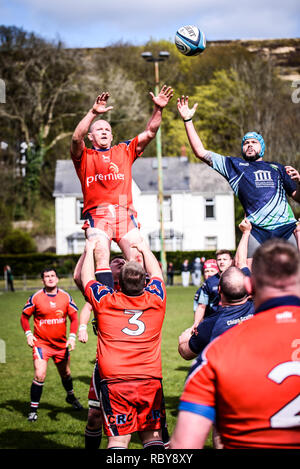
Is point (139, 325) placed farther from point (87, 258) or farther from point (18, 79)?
point (18, 79)

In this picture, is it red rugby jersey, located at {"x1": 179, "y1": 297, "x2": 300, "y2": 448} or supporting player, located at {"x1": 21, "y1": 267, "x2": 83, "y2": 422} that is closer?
red rugby jersey, located at {"x1": 179, "y1": 297, "x2": 300, "y2": 448}

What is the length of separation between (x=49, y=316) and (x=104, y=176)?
4.77 m

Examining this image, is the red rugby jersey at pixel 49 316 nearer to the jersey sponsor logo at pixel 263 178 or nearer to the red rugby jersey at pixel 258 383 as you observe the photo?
the jersey sponsor logo at pixel 263 178

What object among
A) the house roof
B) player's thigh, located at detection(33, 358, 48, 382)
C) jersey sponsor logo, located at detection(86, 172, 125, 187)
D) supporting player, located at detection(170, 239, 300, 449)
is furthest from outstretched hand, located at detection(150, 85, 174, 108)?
the house roof

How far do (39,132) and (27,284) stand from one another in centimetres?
1442

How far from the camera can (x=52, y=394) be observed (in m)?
11.5

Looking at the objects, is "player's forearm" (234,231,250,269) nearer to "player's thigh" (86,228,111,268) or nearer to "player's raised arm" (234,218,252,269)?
"player's raised arm" (234,218,252,269)

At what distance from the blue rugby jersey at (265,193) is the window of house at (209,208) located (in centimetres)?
4262

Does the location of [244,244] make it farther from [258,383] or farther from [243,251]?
[258,383]

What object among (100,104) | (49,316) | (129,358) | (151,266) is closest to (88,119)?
(100,104)

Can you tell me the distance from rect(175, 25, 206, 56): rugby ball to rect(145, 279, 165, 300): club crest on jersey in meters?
2.81

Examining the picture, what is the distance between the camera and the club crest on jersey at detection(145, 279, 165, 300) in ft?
18.2

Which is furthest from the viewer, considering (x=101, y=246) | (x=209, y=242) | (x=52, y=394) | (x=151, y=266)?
(x=209, y=242)

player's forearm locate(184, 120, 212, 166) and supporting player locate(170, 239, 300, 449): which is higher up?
player's forearm locate(184, 120, 212, 166)
